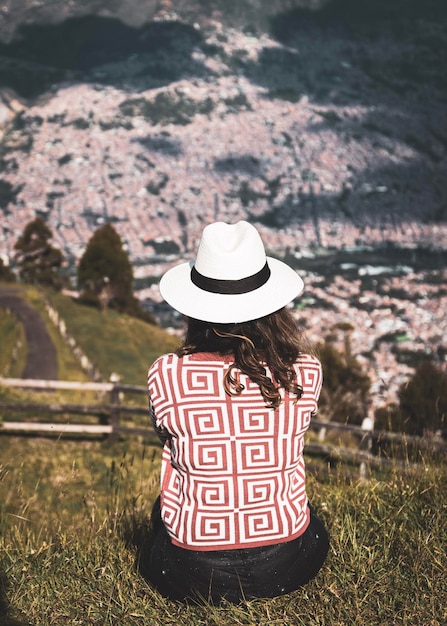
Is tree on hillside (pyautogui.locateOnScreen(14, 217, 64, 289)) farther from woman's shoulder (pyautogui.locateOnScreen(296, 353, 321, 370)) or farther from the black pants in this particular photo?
woman's shoulder (pyautogui.locateOnScreen(296, 353, 321, 370))

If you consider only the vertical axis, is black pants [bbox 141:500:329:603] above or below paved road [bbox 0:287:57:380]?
above

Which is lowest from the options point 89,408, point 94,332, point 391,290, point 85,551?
point 391,290

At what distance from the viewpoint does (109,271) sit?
47719mm

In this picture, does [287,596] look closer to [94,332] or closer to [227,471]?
[227,471]

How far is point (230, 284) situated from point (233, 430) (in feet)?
1.87

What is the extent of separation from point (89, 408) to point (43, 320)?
22.8 m

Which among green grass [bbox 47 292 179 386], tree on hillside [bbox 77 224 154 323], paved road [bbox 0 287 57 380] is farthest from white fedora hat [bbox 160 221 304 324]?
tree on hillside [bbox 77 224 154 323]

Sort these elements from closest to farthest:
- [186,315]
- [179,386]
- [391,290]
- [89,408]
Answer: [179,386]
[186,315]
[89,408]
[391,290]

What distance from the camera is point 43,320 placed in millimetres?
31656

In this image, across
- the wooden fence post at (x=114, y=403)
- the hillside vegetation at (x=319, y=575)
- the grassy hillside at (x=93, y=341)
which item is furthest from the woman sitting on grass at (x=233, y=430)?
the grassy hillside at (x=93, y=341)

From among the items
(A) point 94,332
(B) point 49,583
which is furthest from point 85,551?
(A) point 94,332

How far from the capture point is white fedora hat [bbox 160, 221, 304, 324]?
91.3 inches

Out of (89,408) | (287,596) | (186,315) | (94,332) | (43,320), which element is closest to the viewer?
(186,315)

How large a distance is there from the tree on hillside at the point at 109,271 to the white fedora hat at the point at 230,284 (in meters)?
42.5
